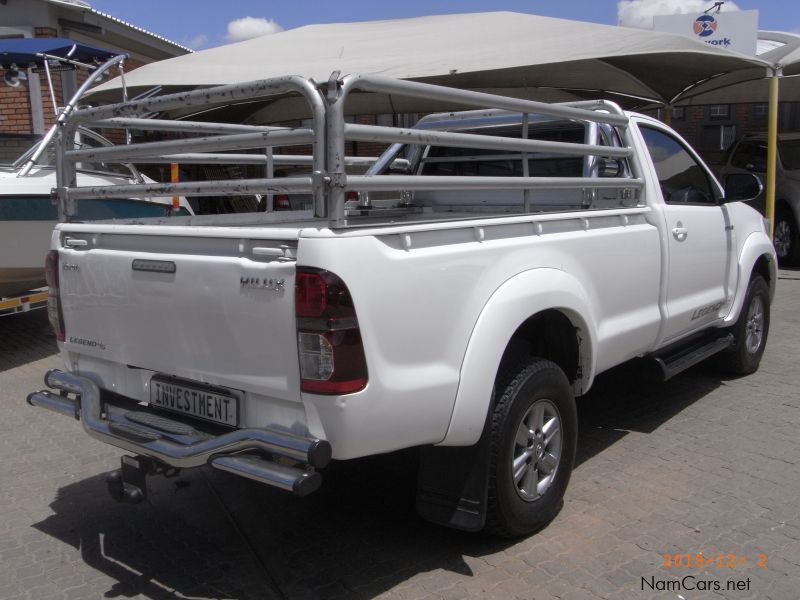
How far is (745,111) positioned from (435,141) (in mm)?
17251

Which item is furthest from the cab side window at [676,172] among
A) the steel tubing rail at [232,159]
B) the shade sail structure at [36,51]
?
the shade sail structure at [36,51]

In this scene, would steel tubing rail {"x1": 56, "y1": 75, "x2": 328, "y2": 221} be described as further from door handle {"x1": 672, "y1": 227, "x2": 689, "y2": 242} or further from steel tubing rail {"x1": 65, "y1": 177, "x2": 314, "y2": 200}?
door handle {"x1": 672, "y1": 227, "x2": 689, "y2": 242}

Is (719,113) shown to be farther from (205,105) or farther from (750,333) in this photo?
(205,105)

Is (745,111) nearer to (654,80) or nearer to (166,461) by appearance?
(654,80)

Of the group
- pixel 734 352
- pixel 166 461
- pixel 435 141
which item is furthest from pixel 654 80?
pixel 166 461

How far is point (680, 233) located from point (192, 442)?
3.10 metres

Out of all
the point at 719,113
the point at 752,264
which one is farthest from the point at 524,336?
the point at 719,113

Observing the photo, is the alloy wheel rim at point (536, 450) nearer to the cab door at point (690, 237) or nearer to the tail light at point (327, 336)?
the tail light at point (327, 336)

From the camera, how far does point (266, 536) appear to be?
3639mm

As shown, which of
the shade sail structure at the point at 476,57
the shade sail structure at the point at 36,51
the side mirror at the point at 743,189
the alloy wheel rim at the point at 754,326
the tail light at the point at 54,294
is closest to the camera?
the tail light at the point at 54,294

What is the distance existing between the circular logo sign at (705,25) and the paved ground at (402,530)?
987cm

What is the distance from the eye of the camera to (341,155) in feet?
8.69

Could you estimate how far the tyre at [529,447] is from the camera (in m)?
3.21

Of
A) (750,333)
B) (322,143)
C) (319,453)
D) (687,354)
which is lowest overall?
(750,333)
